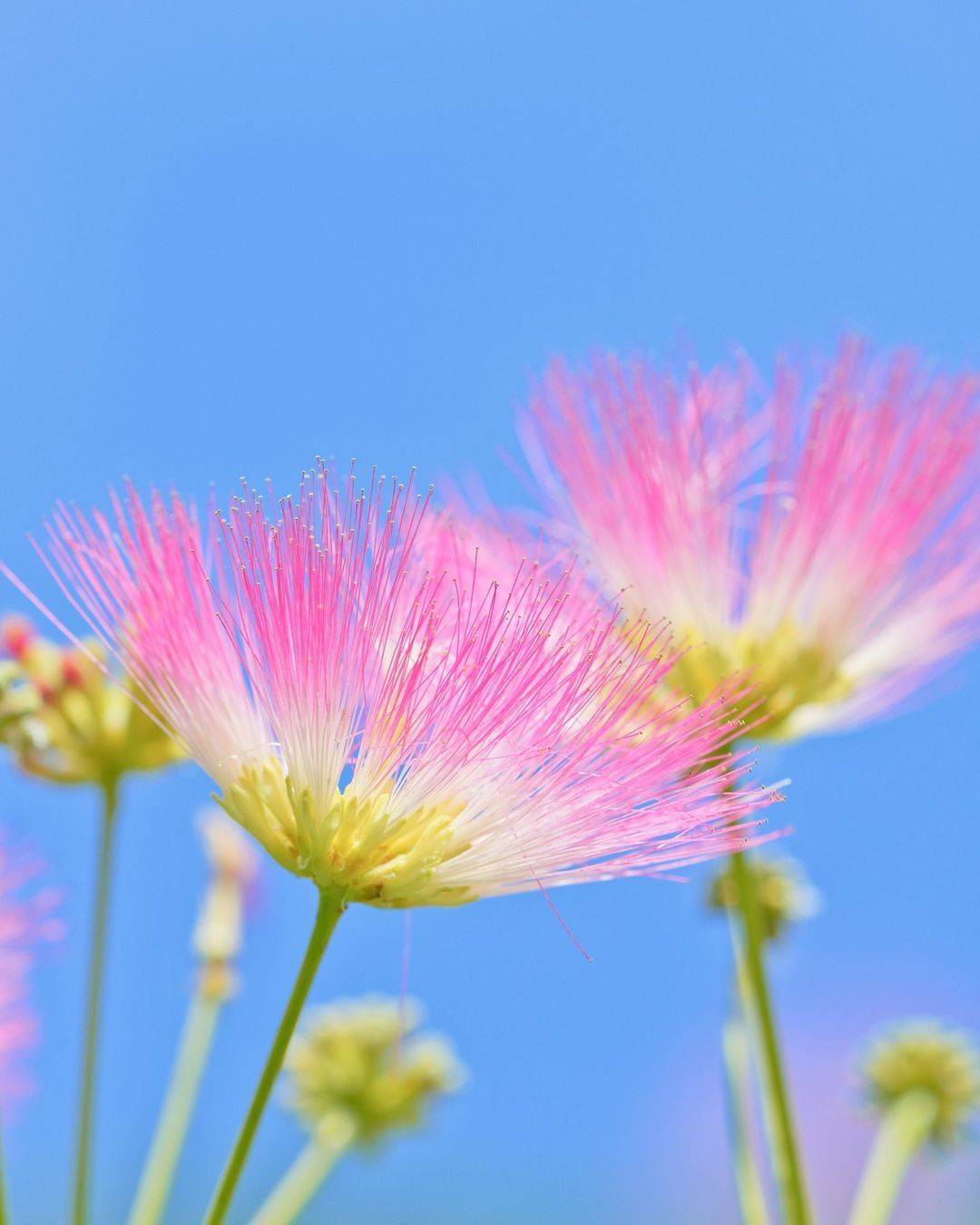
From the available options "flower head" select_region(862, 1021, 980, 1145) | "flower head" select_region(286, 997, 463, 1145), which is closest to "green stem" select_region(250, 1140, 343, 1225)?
"flower head" select_region(286, 997, 463, 1145)

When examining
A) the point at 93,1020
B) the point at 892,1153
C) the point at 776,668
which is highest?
the point at 776,668

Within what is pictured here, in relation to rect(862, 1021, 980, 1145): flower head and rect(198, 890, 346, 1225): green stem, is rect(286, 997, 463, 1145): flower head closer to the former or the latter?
rect(862, 1021, 980, 1145): flower head

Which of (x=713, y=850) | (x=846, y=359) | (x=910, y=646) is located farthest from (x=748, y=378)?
(x=713, y=850)

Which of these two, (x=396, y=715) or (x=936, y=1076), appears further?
(x=936, y=1076)

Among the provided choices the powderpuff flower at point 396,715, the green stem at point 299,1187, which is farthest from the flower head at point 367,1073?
the powderpuff flower at point 396,715

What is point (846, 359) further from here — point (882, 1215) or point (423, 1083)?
point (423, 1083)

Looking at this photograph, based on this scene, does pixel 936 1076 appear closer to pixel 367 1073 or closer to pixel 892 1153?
pixel 892 1153

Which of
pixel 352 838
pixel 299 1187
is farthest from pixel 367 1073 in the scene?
pixel 352 838
